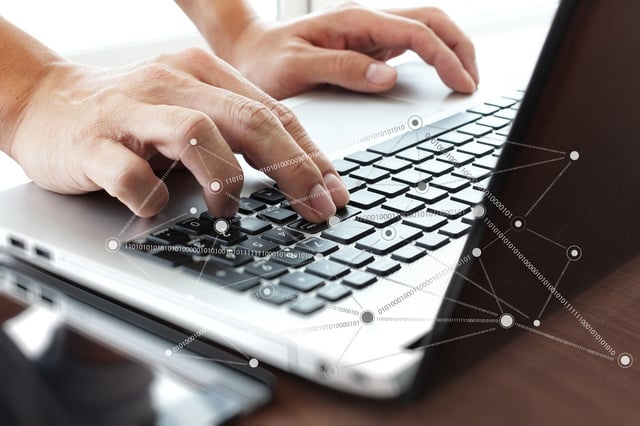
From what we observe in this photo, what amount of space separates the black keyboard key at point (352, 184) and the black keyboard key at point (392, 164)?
33 mm

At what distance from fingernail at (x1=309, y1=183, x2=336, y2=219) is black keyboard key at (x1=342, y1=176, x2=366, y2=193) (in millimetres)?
52

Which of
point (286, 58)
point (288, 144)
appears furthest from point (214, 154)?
point (286, 58)

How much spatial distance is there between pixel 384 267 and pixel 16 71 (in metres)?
0.38

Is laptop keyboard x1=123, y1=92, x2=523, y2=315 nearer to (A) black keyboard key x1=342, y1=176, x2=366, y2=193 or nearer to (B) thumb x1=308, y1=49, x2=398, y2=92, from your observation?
(A) black keyboard key x1=342, y1=176, x2=366, y2=193

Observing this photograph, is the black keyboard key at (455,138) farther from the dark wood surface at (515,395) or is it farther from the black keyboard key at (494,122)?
the dark wood surface at (515,395)

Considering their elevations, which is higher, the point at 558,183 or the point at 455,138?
the point at 558,183

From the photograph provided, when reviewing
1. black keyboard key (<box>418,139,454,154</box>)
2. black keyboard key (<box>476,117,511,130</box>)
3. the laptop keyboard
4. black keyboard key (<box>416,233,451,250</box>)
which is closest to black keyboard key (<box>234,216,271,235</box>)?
the laptop keyboard

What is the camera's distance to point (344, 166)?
0.63 m

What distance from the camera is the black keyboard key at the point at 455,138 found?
0.69 m

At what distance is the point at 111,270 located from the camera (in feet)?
1.47

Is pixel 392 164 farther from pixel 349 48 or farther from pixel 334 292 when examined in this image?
pixel 349 48

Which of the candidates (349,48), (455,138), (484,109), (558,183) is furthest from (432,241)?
(349,48)

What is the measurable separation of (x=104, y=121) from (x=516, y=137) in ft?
1.09

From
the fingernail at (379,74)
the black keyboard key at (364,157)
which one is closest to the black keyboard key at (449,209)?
the black keyboard key at (364,157)
